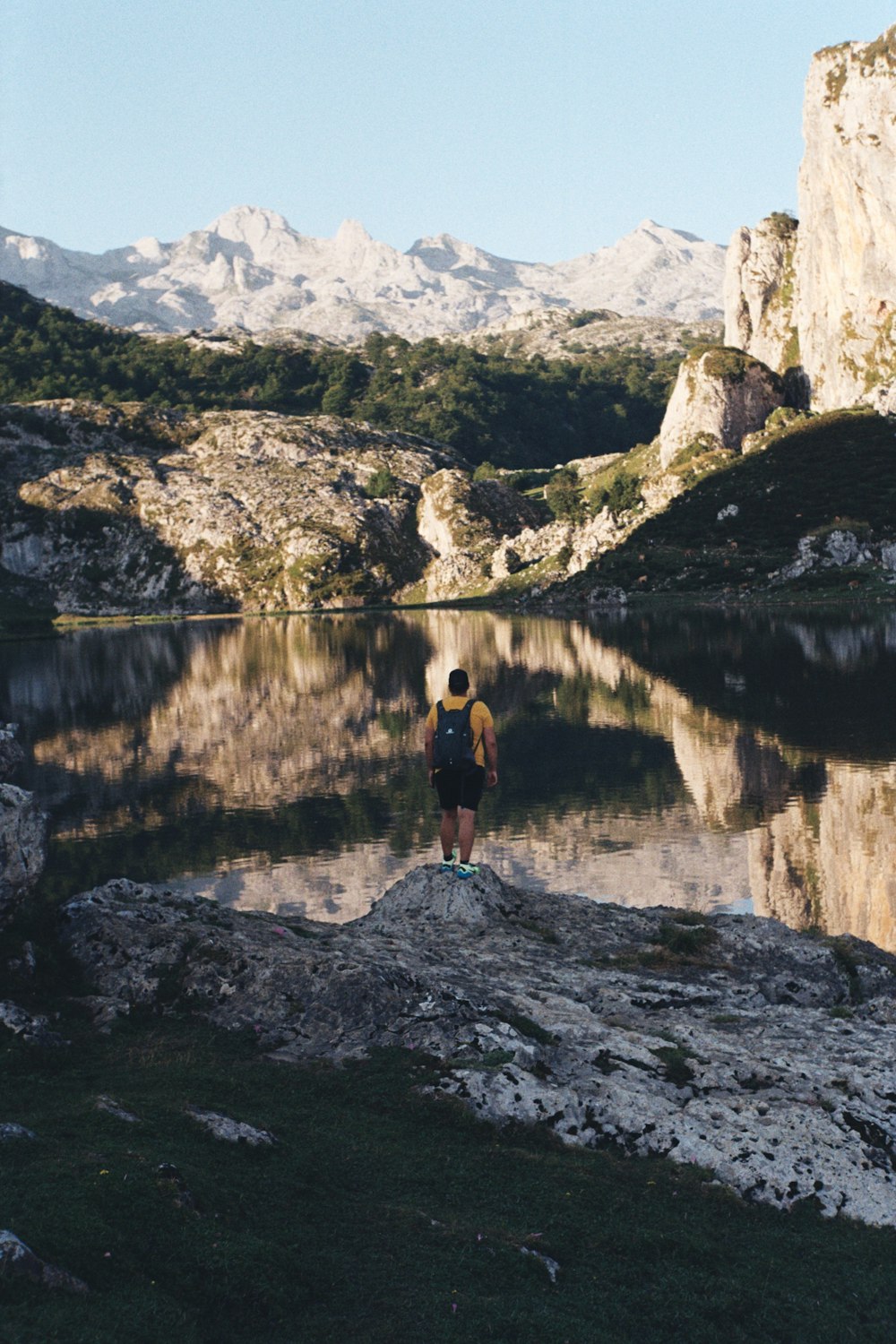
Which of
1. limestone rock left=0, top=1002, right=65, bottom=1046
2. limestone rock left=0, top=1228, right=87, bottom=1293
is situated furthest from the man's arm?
→ limestone rock left=0, top=1228, right=87, bottom=1293

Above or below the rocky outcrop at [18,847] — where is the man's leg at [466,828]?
below

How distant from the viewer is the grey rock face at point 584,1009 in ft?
54.3

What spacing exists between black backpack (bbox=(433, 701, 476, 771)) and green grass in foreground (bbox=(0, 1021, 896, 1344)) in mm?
10341

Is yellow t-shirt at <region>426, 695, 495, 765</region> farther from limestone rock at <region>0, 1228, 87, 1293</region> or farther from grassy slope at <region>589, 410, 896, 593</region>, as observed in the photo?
grassy slope at <region>589, 410, 896, 593</region>

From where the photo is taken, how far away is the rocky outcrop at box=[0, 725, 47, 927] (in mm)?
21188

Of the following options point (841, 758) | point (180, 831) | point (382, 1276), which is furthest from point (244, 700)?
point (382, 1276)

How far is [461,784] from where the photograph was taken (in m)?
27.0

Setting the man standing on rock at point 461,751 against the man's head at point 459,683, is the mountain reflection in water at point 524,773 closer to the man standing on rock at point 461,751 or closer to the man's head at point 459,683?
the man standing on rock at point 461,751

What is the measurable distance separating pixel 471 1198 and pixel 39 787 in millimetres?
48290

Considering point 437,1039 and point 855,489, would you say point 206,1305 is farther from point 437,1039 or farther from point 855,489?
point 855,489

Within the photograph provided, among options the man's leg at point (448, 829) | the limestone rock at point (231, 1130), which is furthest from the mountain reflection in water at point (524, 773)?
the limestone rock at point (231, 1130)

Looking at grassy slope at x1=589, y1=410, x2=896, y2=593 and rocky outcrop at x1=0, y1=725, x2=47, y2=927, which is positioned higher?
grassy slope at x1=589, y1=410, x2=896, y2=593

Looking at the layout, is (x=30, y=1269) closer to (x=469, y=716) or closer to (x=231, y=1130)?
(x=231, y=1130)

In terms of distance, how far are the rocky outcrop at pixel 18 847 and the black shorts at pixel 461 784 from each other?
9379 millimetres
